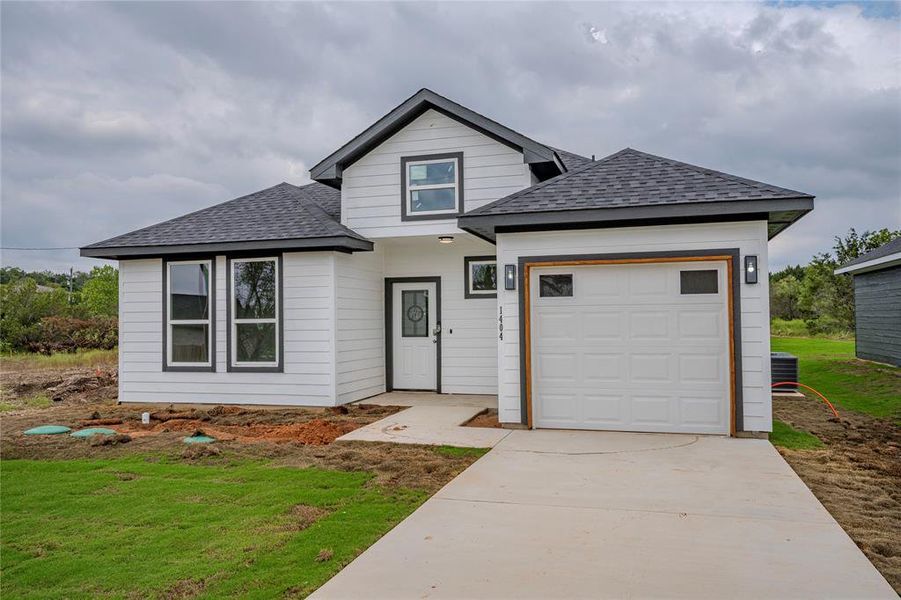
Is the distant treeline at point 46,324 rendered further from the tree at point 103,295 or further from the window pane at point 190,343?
the window pane at point 190,343

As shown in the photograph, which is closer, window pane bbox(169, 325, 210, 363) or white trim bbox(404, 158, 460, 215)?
white trim bbox(404, 158, 460, 215)

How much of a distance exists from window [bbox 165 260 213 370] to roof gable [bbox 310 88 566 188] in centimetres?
281

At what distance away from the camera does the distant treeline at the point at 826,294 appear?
23922mm

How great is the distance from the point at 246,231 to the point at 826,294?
25318 millimetres

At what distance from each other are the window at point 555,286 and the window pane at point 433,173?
130 inches

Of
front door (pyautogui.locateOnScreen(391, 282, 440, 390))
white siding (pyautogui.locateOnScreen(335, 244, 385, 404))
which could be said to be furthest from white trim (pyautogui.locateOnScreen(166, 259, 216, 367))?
front door (pyautogui.locateOnScreen(391, 282, 440, 390))

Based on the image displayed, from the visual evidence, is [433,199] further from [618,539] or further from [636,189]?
[618,539]

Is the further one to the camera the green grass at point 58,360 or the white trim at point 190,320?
the green grass at point 58,360

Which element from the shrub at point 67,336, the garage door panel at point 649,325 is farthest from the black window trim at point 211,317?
the shrub at point 67,336

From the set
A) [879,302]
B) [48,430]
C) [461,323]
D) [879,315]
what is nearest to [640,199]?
[461,323]

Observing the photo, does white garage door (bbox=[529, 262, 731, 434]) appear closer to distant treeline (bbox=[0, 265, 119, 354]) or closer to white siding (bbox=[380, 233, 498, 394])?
white siding (bbox=[380, 233, 498, 394])

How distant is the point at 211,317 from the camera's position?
1066 centimetres

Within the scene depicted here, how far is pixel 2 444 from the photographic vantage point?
769cm

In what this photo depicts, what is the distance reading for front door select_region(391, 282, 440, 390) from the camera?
11.9 meters
